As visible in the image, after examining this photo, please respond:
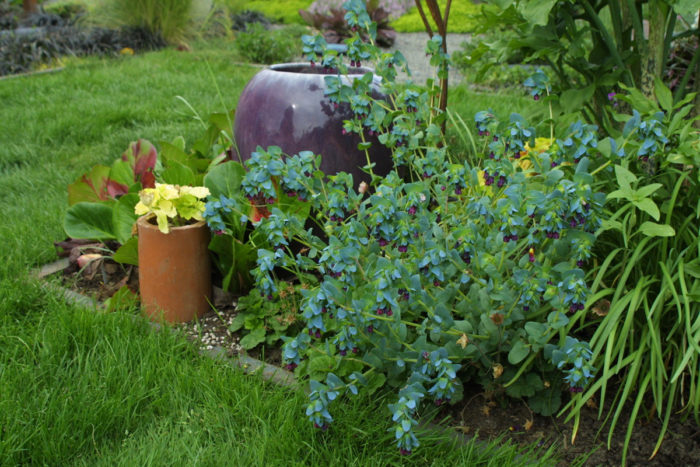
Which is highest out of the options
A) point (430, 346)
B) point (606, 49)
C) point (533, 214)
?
point (606, 49)

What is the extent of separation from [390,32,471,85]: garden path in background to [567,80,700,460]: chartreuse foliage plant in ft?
13.9

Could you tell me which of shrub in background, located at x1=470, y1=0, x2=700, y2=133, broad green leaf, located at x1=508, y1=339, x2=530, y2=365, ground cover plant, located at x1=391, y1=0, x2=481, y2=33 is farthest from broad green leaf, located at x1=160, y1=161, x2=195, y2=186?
ground cover plant, located at x1=391, y1=0, x2=481, y2=33

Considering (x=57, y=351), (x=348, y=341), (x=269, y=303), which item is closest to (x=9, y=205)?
(x=57, y=351)

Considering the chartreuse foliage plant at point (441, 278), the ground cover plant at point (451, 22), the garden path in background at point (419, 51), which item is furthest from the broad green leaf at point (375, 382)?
the ground cover plant at point (451, 22)

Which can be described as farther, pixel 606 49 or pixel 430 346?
pixel 606 49

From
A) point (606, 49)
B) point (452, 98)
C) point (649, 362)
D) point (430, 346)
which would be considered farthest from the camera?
point (452, 98)

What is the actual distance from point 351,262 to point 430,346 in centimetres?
32

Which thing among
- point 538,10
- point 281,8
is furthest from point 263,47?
point 281,8

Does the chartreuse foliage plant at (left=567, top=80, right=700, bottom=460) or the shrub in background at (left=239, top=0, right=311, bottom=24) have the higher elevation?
the shrub in background at (left=239, top=0, right=311, bottom=24)

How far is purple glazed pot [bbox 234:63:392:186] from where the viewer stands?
243 centimetres

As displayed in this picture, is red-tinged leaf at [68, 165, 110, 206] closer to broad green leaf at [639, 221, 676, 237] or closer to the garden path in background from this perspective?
broad green leaf at [639, 221, 676, 237]

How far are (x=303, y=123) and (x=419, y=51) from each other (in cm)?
637

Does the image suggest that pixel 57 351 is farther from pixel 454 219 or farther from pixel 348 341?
pixel 454 219

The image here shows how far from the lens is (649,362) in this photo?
1.79 metres
